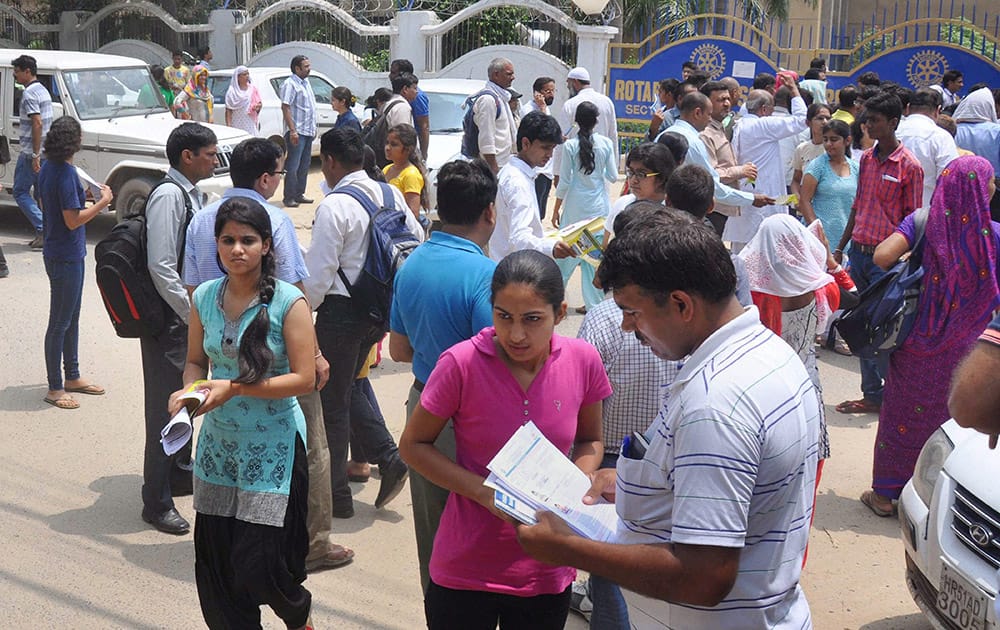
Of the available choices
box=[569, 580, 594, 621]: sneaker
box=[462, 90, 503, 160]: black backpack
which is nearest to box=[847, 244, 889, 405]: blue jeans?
box=[569, 580, 594, 621]: sneaker

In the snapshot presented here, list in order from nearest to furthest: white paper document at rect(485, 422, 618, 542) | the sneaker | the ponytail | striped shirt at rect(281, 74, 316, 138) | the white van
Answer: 1. white paper document at rect(485, 422, 618, 542)
2. the ponytail
3. the sneaker
4. the white van
5. striped shirt at rect(281, 74, 316, 138)

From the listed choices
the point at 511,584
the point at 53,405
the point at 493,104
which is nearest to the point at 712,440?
the point at 511,584

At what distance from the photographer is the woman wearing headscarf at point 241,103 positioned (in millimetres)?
16031

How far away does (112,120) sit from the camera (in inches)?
500

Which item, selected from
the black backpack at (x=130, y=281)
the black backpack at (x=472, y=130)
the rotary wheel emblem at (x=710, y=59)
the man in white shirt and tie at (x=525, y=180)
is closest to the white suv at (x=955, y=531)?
the man in white shirt and tie at (x=525, y=180)

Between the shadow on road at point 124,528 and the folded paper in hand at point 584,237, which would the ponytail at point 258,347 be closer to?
the shadow on road at point 124,528

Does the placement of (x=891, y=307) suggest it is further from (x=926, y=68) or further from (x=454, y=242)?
(x=926, y=68)

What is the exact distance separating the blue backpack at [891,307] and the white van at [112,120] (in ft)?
27.1

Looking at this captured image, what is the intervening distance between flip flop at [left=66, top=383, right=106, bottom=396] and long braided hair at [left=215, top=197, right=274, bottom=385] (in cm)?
394

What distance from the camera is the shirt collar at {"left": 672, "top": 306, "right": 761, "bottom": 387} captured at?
2195mm

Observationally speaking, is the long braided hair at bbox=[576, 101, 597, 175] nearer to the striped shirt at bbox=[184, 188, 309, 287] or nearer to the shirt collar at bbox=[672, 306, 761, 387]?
the striped shirt at bbox=[184, 188, 309, 287]

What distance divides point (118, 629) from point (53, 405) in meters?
3.19

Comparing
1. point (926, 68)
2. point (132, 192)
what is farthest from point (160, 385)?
point (926, 68)

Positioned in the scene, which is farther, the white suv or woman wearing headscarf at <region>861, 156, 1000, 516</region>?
woman wearing headscarf at <region>861, 156, 1000, 516</region>
